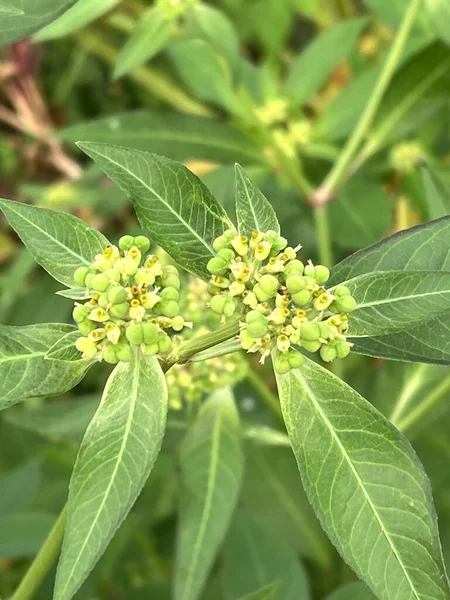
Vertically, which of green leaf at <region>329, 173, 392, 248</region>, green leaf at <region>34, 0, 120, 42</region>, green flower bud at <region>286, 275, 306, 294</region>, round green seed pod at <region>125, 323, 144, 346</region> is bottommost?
green flower bud at <region>286, 275, 306, 294</region>

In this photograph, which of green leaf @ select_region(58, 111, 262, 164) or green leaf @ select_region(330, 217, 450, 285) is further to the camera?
green leaf @ select_region(58, 111, 262, 164)

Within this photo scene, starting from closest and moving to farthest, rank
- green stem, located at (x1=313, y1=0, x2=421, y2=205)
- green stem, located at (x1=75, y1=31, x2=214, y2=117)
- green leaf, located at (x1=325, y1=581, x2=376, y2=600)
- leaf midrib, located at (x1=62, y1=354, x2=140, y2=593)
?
1. leaf midrib, located at (x1=62, y1=354, x2=140, y2=593)
2. green leaf, located at (x1=325, y1=581, x2=376, y2=600)
3. green stem, located at (x1=313, y1=0, x2=421, y2=205)
4. green stem, located at (x1=75, y1=31, x2=214, y2=117)

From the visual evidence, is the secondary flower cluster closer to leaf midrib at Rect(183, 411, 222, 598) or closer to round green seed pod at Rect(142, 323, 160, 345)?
leaf midrib at Rect(183, 411, 222, 598)

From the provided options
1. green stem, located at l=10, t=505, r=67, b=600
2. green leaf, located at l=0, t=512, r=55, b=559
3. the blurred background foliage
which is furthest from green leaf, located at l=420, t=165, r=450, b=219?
green leaf, located at l=0, t=512, r=55, b=559

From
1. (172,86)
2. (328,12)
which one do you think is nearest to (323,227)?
(172,86)

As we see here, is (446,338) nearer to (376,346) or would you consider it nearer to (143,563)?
(376,346)

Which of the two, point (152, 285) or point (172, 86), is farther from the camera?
point (172, 86)
